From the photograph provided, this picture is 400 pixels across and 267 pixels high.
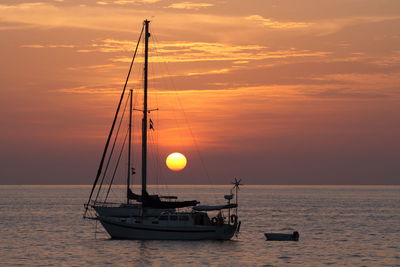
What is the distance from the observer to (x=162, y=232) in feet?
231

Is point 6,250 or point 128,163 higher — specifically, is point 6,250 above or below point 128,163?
below

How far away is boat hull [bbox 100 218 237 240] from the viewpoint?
7038 centimetres

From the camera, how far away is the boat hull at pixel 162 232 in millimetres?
70375

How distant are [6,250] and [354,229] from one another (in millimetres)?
53752

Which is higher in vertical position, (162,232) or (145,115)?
(145,115)

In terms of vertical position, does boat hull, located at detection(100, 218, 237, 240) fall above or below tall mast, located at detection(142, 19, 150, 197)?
below

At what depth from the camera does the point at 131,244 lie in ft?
234

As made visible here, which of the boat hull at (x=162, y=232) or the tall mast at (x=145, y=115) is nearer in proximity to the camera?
the tall mast at (x=145, y=115)

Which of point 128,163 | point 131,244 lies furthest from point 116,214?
point 131,244

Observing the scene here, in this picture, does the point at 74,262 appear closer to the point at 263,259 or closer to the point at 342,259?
the point at 263,259

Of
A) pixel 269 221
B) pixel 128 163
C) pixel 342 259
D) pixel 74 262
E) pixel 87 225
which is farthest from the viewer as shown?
pixel 269 221

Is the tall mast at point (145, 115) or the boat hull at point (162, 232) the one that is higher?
the tall mast at point (145, 115)

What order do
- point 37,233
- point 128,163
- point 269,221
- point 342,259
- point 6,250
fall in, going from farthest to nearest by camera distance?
point 269,221 → point 128,163 → point 37,233 → point 6,250 → point 342,259

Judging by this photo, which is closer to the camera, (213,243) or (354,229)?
(213,243)
